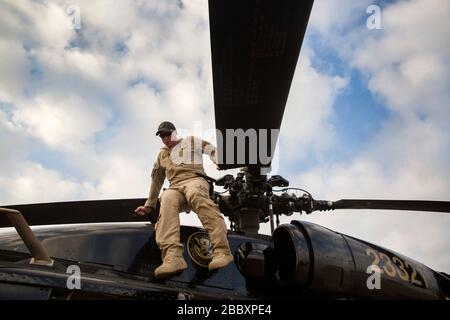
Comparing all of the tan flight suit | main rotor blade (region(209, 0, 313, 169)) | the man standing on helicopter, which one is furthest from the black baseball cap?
main rotor blade (region(209, 0, 313, 169))

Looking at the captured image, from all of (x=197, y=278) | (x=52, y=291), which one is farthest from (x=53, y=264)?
(x=197, y=278)

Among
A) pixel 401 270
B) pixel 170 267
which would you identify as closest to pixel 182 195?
pixel 170 267

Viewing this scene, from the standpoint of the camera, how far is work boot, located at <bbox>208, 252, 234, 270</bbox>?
3293mm

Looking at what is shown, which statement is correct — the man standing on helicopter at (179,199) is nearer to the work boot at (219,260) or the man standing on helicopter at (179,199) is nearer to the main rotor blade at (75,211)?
the work boot at (219,260)

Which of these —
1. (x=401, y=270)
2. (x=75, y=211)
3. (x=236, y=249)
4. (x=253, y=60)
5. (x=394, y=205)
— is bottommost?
(x=401, y=270)

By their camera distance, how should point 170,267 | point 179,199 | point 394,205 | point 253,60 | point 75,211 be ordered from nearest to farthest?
point 253,60 < point 170,267 < point 179,199 < point 75,211 < point 394,205

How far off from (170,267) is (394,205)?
3.09 meters

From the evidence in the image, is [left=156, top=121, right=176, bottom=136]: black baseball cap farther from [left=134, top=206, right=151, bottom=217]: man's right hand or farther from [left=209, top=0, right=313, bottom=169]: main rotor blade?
[left=134, top=206, right=151, bottom=217]: man's right hand

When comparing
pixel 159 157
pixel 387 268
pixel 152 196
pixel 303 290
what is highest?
pixel 159 157

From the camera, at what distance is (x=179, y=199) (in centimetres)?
366

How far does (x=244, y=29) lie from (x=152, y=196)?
199 centimetres

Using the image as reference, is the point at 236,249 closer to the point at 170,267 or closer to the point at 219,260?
the point at 219,260
